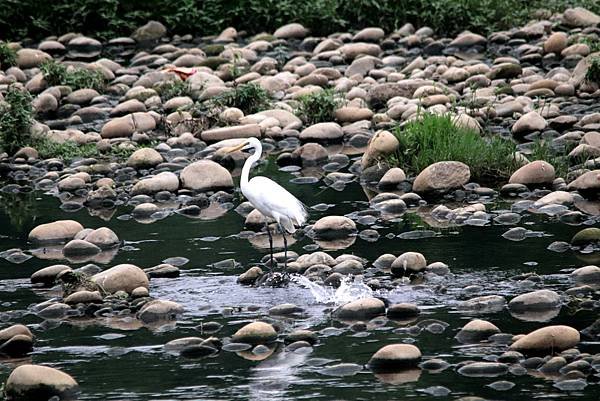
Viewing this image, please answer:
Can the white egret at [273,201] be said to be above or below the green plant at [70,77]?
below

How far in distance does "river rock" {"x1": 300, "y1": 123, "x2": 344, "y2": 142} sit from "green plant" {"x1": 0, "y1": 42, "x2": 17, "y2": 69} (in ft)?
20.3

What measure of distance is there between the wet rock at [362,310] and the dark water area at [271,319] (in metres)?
0.12

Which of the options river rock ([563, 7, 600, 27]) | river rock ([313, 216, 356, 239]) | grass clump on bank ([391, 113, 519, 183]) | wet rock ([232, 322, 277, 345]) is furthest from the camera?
river rock ([563, 7, 600, 27])

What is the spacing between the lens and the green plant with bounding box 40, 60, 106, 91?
671 inches

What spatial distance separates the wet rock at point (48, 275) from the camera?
365 inches

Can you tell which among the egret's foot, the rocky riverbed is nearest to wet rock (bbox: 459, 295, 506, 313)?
the rocky riverbed

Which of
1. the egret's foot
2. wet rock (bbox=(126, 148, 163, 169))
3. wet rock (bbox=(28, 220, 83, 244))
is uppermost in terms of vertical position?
wet rock (bbox=(126, 148, 163, 169))

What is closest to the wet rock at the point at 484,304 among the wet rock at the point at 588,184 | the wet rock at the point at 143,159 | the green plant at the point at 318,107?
the wet rock at the point at 588,184

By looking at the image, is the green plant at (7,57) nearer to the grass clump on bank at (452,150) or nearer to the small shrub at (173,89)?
the small shrub at (173,89)

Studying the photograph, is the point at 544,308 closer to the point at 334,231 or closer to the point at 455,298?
the point at 455,298

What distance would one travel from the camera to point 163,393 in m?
6.74

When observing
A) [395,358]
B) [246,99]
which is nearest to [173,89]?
[246,99]

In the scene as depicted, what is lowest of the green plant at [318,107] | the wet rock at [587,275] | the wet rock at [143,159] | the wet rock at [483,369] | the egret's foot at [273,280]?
the wet rock at [483,369]

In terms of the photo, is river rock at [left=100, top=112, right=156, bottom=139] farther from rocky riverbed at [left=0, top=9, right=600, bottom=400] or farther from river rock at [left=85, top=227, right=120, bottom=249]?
river rock at [left=85, top=227, right=120, bottom=249]
